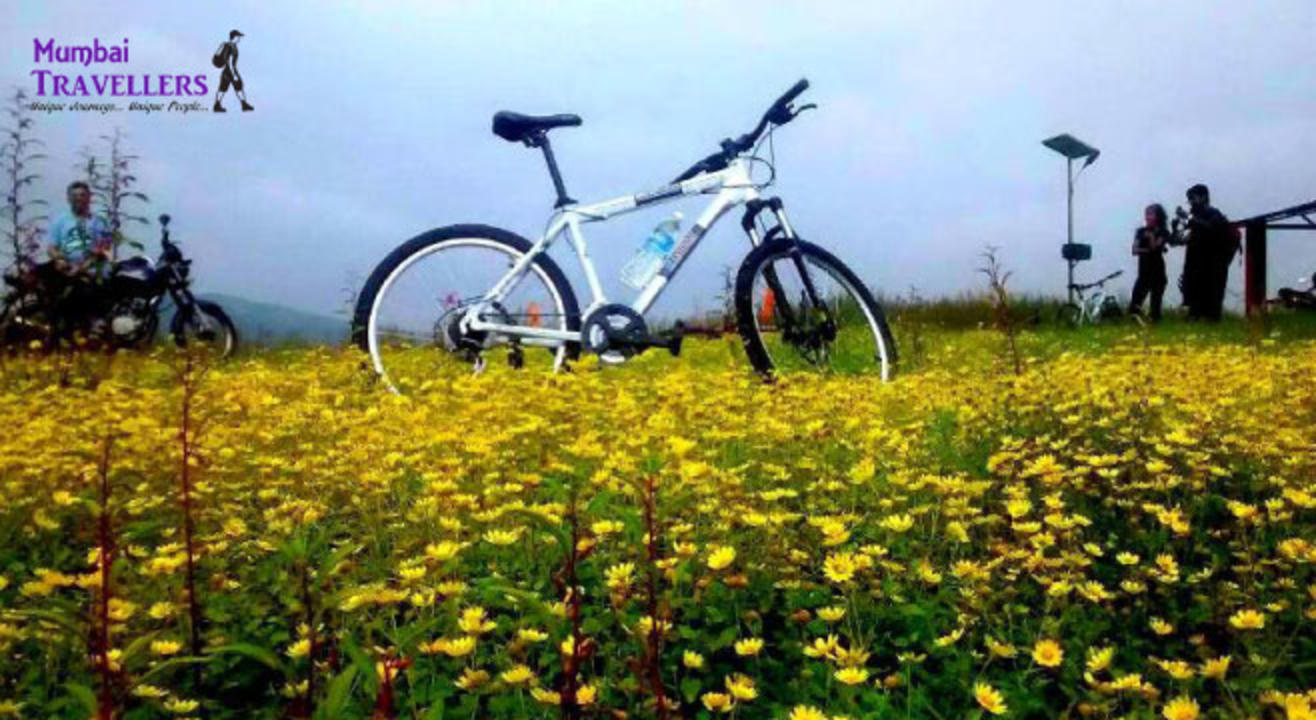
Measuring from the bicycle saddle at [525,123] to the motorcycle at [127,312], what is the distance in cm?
294

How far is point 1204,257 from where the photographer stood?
Answer: 627 inches

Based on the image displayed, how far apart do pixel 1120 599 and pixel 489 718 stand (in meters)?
1.75

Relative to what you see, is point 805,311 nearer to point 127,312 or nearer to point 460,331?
point 460,331

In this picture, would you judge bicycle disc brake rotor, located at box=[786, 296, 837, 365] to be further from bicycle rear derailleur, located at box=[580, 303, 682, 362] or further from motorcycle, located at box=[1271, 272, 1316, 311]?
motorcycle, located at box=[1271, 272, 1316, 311]

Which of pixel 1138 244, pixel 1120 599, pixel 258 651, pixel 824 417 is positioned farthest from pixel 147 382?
pixel 1138 244

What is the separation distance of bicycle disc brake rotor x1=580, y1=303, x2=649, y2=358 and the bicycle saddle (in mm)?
1003

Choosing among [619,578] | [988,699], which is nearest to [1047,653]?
[988,699]

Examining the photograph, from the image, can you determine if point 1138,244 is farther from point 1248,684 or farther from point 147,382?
point 1248,684

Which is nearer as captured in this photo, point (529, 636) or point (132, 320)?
point (529, 636)

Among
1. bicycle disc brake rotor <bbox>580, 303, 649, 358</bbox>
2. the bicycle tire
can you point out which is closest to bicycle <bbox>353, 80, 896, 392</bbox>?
bicycle disc brake rotor <bbox>580, 303, 649, 358</bbox>

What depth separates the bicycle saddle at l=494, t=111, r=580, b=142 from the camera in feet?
20.7

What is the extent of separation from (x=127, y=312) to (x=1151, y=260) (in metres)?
12.6

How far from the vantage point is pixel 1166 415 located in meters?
4.59

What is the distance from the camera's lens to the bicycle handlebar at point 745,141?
632 centimetres
